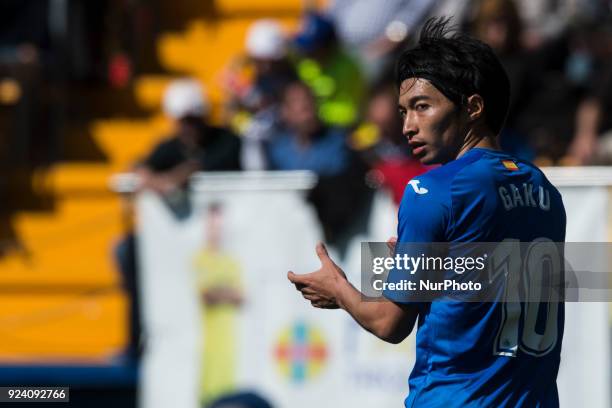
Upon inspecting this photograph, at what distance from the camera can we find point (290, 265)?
7.34 meters

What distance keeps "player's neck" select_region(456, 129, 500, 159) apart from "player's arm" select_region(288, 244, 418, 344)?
0.48 metres

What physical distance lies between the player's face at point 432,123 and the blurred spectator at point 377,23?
5.39 m

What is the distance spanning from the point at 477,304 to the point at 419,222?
29cm

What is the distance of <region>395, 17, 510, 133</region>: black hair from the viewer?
3.62 meters

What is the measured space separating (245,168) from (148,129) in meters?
2.31

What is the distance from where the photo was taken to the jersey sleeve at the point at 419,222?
351 cm

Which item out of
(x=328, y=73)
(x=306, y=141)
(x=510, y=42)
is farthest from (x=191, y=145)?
(x=510, y=42)

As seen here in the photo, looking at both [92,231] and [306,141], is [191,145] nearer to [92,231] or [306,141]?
[306,141]

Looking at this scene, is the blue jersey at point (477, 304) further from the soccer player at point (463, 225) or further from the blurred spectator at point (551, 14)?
the blurred spectator at point (551, 14)

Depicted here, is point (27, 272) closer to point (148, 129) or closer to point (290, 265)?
point (148, 129)

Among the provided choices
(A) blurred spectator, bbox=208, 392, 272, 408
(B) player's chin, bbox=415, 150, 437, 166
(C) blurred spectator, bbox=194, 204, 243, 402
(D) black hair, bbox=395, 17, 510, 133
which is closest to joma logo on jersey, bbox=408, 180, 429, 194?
(B) player's chin, bbox=415, 150, 437, 166

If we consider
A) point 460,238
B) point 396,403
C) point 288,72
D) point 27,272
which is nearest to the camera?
point 460,238

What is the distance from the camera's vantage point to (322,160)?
25.4ft

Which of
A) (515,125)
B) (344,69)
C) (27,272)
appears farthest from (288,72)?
(27,272)
